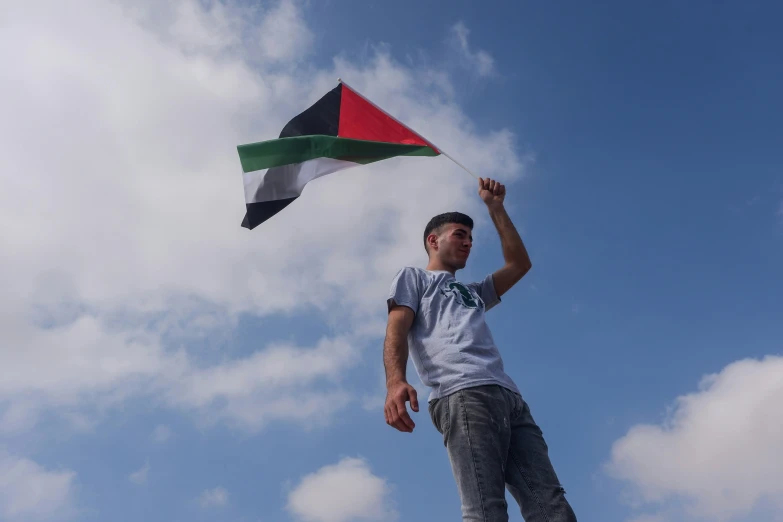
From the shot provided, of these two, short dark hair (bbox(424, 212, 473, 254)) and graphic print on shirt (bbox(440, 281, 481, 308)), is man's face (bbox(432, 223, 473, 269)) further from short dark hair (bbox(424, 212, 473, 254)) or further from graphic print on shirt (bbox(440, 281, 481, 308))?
graphic print on shirt (bbox(440, 281, 481, 308))

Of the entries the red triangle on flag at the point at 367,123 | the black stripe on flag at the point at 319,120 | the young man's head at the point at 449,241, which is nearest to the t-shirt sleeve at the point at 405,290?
the young man's head at the point at 449,241

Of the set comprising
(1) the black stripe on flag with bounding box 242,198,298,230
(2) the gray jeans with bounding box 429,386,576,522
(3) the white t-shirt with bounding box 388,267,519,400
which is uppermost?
(1) the black stripe on flag with bounding box 242,198,298,230

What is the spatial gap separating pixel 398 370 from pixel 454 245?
1500 mm

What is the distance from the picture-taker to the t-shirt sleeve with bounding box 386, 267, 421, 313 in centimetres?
434

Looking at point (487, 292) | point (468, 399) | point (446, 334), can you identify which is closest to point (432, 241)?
point (487, 292)

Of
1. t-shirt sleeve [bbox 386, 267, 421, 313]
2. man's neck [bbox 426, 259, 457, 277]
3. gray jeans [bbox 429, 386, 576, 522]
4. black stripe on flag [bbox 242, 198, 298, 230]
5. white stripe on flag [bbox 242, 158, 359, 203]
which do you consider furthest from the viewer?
→ white stripe on flag [bbox 242, 158, 359, 203]

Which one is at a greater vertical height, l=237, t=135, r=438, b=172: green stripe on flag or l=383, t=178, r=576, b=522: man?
l=237, t=135, r=438, b=172: green stripe on flag

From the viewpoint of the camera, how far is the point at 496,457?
3633 millimetres

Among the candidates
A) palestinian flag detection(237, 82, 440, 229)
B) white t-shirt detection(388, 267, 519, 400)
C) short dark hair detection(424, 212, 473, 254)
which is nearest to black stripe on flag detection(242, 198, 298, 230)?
palestinian flag detection(237, 82, 440, 229)

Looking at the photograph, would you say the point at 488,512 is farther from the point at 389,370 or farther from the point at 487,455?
the point at 389,370

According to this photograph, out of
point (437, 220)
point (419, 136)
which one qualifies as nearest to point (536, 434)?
point (437, 220)

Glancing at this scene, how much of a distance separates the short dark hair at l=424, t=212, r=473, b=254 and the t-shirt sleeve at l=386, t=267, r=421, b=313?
0.74 metres

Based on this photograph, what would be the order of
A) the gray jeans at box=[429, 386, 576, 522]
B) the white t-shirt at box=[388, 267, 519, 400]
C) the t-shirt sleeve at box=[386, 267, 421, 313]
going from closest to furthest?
the gray jeans at box=[429, 386, 576, 522] → the white t-shirt at box=[388, 267, 519, 400] → the t-shirt sleeve at box=[386, 267, 421, 313]

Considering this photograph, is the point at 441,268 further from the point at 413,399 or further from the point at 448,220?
the point at 413,399
